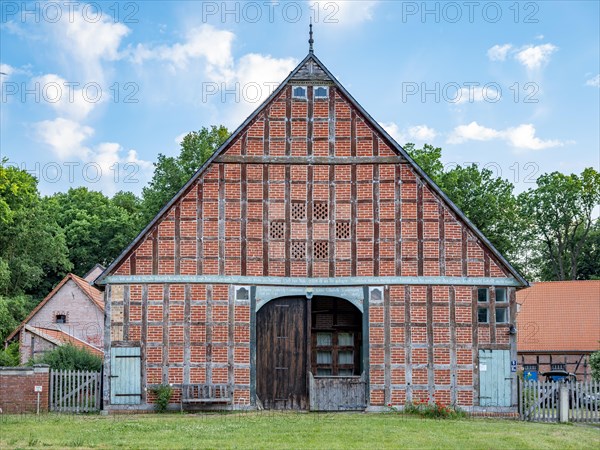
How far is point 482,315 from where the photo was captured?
24062 millimetres

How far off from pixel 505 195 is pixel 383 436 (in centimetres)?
2983

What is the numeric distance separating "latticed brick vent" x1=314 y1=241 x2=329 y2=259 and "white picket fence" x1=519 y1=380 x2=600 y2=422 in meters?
6.83

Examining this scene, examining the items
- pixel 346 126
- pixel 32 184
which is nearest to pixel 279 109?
pixel 346 126

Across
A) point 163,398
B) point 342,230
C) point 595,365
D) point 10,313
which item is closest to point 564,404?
point 595,365

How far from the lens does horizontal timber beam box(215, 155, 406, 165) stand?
24562 millimetres

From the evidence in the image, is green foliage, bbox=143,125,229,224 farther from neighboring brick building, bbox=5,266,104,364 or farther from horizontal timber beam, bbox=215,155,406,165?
horizontal timber beam, bbox=215,155,406,165

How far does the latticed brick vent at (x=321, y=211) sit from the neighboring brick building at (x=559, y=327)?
17.1 meters

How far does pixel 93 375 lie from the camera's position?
24.0 m

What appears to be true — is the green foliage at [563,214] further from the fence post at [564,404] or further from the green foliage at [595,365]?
the fence post at [564,404]

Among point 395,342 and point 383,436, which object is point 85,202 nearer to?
point 395,342

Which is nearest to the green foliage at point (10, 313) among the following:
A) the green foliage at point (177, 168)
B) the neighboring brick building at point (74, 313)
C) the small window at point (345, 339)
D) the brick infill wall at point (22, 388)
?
the neighboring brick building at point (74, 313)

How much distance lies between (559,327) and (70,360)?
2305 cm

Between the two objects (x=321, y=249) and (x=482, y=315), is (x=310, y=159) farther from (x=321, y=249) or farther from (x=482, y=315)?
(x=482, y=315)

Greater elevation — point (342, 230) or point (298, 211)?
point (298, 211)
